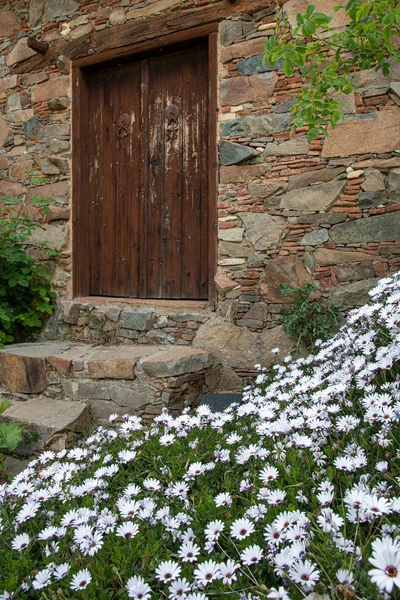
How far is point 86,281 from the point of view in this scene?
4.23 meters

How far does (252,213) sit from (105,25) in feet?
6.95

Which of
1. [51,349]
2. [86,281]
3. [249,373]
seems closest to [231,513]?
[249,373]

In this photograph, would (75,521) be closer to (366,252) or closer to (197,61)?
(366,252)

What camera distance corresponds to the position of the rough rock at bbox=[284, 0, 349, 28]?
306 centimetres

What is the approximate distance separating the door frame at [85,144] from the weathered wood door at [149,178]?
0.18 ft

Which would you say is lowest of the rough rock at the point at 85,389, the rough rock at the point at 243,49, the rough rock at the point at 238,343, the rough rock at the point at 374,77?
the rough rock at the point at 85,389

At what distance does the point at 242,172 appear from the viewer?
3363 millimetres

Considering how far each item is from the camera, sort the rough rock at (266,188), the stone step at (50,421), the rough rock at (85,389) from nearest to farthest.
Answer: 1. the stone step at (50,421)
2. the rough rock at (85,389)
3. the rough rock at (266,188)

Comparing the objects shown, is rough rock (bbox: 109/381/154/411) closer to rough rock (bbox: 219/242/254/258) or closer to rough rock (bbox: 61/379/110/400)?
rough rock (bbox: 61/379/110/400)

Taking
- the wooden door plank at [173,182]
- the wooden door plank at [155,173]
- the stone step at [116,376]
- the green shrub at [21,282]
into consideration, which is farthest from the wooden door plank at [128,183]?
the stone step at [116,376]

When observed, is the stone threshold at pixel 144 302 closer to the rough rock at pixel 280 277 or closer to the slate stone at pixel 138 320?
the slate stone at pixel 138 320

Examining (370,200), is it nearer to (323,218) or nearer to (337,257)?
(323,218)

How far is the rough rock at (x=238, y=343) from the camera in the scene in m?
3.22

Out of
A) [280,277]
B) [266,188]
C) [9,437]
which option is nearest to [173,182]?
[266,188]
